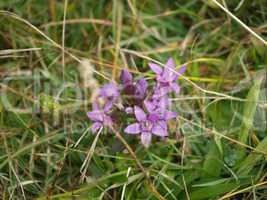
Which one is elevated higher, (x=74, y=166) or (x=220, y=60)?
(x=220, y=60)

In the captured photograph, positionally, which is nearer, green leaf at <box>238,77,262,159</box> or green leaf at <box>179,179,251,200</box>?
green leaf at <box>179,179,251,200</box>

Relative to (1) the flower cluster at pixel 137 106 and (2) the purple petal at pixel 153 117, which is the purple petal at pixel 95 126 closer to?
(1) the flower cluster at pixel 137 106

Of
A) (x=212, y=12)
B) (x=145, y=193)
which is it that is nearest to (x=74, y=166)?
(x=145, y=193)

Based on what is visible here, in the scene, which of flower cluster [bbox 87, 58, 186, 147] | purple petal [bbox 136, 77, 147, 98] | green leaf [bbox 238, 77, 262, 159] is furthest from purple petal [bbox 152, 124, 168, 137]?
green leaf [bbox 238, 77, 262, 159]

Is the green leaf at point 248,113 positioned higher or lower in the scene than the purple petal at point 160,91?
lower

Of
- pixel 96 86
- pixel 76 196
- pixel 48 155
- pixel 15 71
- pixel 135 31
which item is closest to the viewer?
pixel 76 196

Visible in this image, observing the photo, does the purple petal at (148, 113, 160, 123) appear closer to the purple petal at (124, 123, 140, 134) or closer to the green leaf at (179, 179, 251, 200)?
the purple petal at (124, 123, 140, 134)

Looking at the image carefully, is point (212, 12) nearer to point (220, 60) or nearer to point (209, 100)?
point (220, 60)

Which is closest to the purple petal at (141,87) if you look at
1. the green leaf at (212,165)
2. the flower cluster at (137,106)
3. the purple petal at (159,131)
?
the flower cluster at (137,106)

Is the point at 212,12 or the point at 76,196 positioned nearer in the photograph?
the point at 76,196
